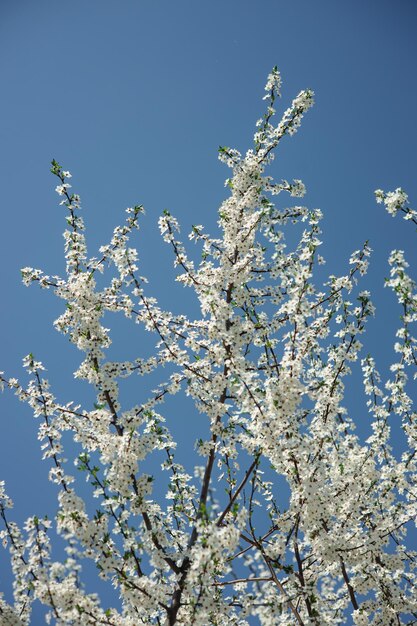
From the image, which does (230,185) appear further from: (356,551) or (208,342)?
(356,551)

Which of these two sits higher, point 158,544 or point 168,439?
point 168,439

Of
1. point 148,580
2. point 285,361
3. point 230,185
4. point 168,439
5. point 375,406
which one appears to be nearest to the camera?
point 148,580

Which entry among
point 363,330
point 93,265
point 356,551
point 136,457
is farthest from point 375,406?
point 93,265

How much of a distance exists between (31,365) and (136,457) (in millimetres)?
1996

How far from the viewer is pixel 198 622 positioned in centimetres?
554

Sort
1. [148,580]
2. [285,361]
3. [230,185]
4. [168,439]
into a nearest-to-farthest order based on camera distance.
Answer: [148,580] → [285,361] → [168,439] → [230,185]

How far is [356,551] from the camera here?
7.39 meters

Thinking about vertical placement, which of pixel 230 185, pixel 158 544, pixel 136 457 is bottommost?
pixel 158 544

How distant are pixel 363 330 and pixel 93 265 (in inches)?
177

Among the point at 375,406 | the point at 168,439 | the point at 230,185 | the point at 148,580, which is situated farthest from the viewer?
the point at 230,185

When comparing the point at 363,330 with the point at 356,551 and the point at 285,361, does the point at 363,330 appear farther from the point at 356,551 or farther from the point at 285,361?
the point at 356,551

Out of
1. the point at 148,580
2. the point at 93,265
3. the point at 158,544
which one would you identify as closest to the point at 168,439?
the point at 158,544

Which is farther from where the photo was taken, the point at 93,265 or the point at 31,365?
the point at 93,265

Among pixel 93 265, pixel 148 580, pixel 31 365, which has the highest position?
pixel 93 265
